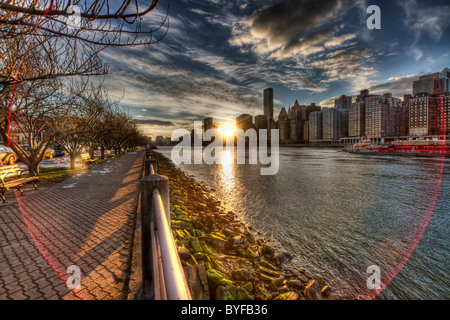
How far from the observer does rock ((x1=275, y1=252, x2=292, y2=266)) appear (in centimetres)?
583

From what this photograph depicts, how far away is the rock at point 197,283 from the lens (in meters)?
3.21

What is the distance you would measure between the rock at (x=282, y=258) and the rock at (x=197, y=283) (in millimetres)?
3085

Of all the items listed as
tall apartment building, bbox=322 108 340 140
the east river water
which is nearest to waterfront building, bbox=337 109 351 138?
tall apartment building, bbox=322 108 340 140

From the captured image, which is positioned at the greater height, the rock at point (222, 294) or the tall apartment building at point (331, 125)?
the tall apartment building at point (331, 125)

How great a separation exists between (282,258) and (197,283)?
3549 millimetres

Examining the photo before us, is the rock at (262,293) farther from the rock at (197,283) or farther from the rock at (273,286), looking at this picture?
the rock at (197,283)

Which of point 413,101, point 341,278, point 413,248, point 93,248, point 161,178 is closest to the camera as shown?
point 161,178

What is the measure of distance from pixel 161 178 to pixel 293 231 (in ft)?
22.6

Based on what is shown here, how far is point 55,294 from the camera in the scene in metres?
2.99

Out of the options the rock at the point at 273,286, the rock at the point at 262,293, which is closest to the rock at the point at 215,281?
the rock at the point at 262,293
